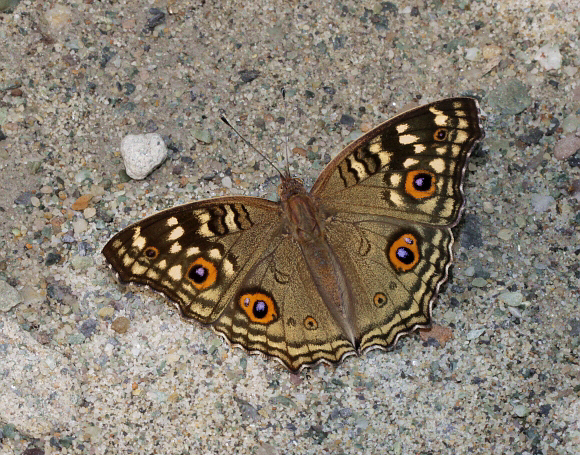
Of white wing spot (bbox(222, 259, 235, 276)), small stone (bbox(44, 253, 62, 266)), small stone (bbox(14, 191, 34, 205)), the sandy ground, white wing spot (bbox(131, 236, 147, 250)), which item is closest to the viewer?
white wing spot (bbox(131, 236, 147, 250))

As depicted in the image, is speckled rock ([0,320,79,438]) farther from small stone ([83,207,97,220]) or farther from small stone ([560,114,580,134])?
small stone ([560,114,580,134])

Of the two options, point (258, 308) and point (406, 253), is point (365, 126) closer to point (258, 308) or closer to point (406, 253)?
point (406, 253)

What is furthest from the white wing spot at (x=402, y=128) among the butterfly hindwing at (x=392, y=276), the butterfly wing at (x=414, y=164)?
the butterfly hindwing at (x=392, y=276)

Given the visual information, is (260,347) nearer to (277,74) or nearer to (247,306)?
(247,306)

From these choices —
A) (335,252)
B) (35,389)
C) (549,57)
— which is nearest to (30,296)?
(35,389)

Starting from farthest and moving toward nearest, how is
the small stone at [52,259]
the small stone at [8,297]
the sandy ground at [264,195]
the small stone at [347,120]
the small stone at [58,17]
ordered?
the small stone at [58,17]
the small stone at [347,120]
the small stone at [52,259]
the small stone at [8,297]
the sandy ground at [264,195]

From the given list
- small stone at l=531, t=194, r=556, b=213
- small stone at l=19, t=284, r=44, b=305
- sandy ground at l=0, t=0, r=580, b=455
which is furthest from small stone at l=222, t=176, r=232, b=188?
small stone at l=531, t=194, r=556, b=213

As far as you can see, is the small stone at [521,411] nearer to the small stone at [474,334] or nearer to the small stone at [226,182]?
the small stone at [474,334]
